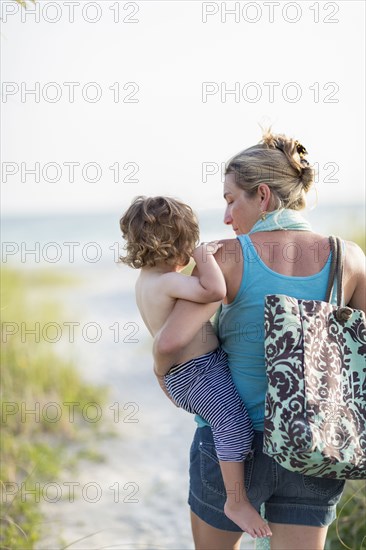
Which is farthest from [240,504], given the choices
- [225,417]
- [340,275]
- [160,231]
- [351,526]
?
[351,526]

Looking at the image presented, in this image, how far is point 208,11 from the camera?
13.2 feet

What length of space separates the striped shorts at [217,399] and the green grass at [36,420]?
1900mm

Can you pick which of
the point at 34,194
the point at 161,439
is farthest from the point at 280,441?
the point at 34,194

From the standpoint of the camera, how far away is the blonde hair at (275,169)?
81.6 inches

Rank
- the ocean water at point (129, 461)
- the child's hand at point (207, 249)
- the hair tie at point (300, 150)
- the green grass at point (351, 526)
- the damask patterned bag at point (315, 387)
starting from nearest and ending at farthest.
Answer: the damask patterned bag at point (315, 387) < the child's hand at point (207, 249) < the hair tie at point (300, 150) < the green grass at point (351, 526) < the ocean water at point (129, 461)

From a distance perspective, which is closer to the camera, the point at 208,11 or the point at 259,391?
the point at 259,391

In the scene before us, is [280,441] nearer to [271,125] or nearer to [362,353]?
[362,353]

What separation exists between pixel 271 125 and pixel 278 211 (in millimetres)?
243

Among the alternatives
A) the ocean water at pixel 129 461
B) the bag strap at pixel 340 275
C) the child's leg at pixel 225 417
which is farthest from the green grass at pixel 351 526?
the bag strap at pixel 340 275

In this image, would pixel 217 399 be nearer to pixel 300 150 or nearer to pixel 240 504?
pixel 240 504

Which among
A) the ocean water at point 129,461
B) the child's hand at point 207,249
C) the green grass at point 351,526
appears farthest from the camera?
the ocean water at point 129,461

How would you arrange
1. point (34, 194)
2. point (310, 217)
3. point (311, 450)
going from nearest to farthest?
1. point (311, 450)
2. point (310, 217)
3. point (34, 194)

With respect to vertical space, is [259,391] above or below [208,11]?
below

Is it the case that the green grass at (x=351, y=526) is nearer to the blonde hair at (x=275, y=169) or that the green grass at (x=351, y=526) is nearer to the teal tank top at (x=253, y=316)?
the teal tank top at (x=253, y=316)
